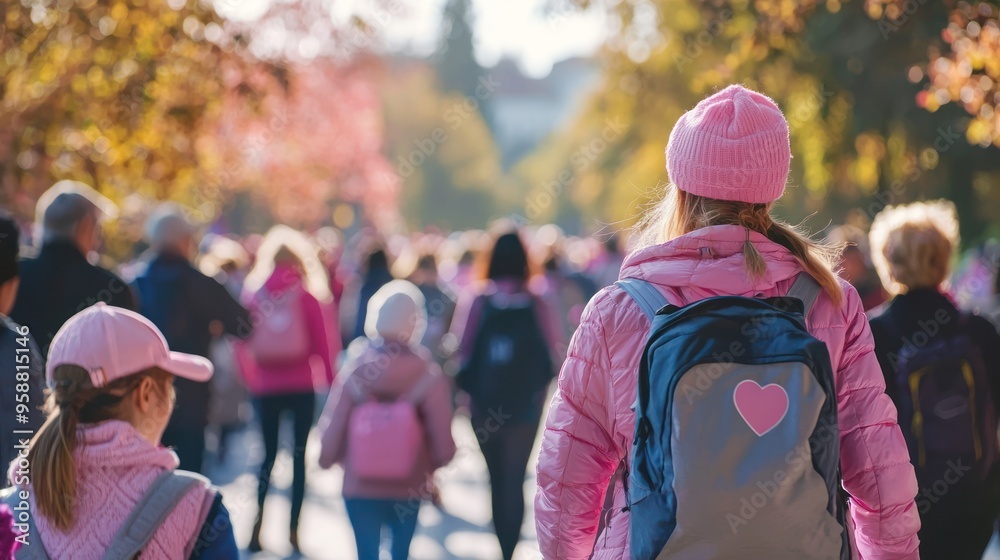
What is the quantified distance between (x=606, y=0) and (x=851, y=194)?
5195 mm

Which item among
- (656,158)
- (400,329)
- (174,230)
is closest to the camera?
(400,329)

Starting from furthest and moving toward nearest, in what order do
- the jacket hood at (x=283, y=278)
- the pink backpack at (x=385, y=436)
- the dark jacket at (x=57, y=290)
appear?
the jacket hood at (x=283, y=278) → the pink backpack at (x=385, y=436) → the dark jacket at (x=57, y=290)

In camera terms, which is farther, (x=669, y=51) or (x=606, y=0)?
(x=669, y=51)

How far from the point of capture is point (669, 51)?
23.4m

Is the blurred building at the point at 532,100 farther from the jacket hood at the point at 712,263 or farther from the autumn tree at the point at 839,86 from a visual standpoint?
the jacket hood at the point at 712,263

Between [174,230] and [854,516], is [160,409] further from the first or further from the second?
[174,230]

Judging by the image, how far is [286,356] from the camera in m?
8.95

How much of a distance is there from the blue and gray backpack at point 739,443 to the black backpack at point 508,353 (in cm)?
493

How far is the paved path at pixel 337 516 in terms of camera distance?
9125 millimetres

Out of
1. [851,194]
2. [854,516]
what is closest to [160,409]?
[854,516]

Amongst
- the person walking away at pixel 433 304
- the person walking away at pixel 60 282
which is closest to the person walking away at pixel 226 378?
the person walking away at pixel 433 304

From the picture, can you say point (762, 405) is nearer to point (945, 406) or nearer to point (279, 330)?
point (945, 406)

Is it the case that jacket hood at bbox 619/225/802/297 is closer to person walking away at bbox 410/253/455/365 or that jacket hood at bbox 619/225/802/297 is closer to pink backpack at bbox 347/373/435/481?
pink backpack at bbox 347/373/435/481

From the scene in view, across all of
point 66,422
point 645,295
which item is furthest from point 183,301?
point 645,295
